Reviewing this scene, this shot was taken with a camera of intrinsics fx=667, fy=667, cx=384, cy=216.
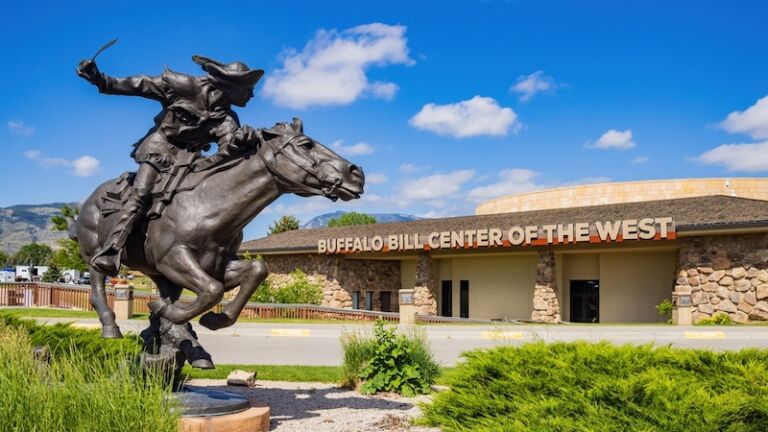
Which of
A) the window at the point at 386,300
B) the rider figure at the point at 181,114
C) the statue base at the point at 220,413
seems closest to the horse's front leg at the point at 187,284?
the rider figure at the point at 181,114

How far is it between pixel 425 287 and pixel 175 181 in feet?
89.0

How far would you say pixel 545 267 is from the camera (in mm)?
28766

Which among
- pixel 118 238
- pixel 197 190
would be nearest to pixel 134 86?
pixel 197 190

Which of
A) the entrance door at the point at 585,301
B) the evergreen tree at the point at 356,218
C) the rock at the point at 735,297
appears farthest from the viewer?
the evergreen tree at the point at 356,218

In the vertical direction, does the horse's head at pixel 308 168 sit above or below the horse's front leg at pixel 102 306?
above

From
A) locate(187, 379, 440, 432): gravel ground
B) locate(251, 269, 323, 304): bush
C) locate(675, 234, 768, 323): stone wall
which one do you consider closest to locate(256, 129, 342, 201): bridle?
locate(187, 379, 440, 432): gravel ground

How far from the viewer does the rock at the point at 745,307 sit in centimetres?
2379

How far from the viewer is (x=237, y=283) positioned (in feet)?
20.6

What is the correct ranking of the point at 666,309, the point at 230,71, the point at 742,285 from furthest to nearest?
the point at 666,309 → the point at 742,285 → the point at 230,71

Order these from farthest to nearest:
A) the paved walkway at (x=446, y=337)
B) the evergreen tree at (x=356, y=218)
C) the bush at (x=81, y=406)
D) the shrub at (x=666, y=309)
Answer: the evergreen tree at (x=356, y=218) → the shrub at (x=666, y=309) → the paved walkway at (x=446, y=337) → the bush at (x=81, y=406)

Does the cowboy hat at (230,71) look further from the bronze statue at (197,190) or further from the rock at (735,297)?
the rock at (735,297)

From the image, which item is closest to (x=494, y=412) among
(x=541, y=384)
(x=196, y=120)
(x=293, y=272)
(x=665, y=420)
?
(x=541, y=384)

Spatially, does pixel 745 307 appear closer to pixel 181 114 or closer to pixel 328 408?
pixel 328 408

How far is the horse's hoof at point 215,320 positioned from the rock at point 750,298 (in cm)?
2294
